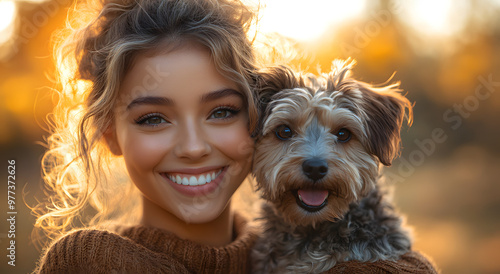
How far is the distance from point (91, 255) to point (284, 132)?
6.06ft

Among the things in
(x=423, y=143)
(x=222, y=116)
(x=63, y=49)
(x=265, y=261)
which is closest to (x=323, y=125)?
(x=222, y=116)

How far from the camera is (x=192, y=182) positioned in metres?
3.50

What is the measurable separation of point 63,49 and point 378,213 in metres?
3.11

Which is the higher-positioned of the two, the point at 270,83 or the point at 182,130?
the point at 270,83

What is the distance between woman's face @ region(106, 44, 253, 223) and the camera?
334 centimetres

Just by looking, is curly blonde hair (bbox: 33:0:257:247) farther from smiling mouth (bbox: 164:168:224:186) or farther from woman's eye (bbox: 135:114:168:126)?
smiling mouth (bbox: 164:168:224:186)

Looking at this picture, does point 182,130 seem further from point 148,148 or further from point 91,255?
point 91,255

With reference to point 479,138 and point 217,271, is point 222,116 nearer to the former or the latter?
point 217,271

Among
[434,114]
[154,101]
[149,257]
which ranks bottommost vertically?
[149,257]

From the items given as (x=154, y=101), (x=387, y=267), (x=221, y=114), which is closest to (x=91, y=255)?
(x=154, y=101)

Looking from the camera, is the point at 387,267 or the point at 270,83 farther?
the point at 270,83

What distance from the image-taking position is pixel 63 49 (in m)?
3.81

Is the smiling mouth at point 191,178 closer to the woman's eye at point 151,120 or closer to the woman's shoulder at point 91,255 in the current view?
the woman's eye at point 151,120

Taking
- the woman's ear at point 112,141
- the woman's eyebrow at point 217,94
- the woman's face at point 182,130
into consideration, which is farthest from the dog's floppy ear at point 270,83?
the woman's ear at point 112,141
